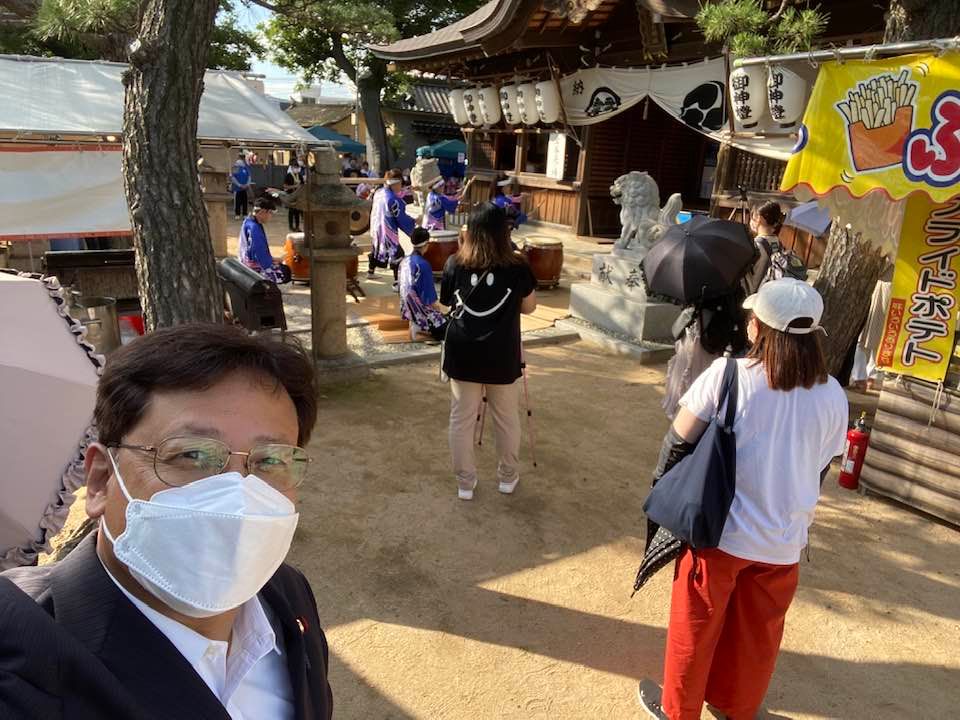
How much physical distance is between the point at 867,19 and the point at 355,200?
7337mm

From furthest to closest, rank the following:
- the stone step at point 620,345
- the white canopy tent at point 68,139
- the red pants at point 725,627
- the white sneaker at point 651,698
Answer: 1. the stone step at point 620,345
2. the white canopy tent at point 68,139
3. the white sneaker at point 651,698
4. the red pants at point 725,627

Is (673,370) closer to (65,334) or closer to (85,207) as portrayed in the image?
(65,334)

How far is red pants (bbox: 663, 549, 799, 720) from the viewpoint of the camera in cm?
227

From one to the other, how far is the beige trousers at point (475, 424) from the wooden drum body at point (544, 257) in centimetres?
593

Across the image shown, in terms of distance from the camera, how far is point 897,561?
3.80 metres

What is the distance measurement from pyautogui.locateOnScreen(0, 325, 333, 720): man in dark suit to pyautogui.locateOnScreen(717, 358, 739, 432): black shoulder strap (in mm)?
1557

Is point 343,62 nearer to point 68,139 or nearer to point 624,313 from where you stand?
point 68,139

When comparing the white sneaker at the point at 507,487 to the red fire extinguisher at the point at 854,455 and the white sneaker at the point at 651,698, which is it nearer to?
the white sneaker at the point at 651,698

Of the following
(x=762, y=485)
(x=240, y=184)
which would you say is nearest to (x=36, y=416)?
(x=762, y=485)

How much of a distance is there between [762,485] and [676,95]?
9.86 metres

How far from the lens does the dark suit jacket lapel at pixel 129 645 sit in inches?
34.9

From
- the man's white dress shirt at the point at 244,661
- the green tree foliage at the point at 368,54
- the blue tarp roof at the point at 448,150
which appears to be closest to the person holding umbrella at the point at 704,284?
the man's white dress shirt at the point at 244,661

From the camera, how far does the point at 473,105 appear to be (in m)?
15.6

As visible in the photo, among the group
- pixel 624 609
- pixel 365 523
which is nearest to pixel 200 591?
pixel 624 609
